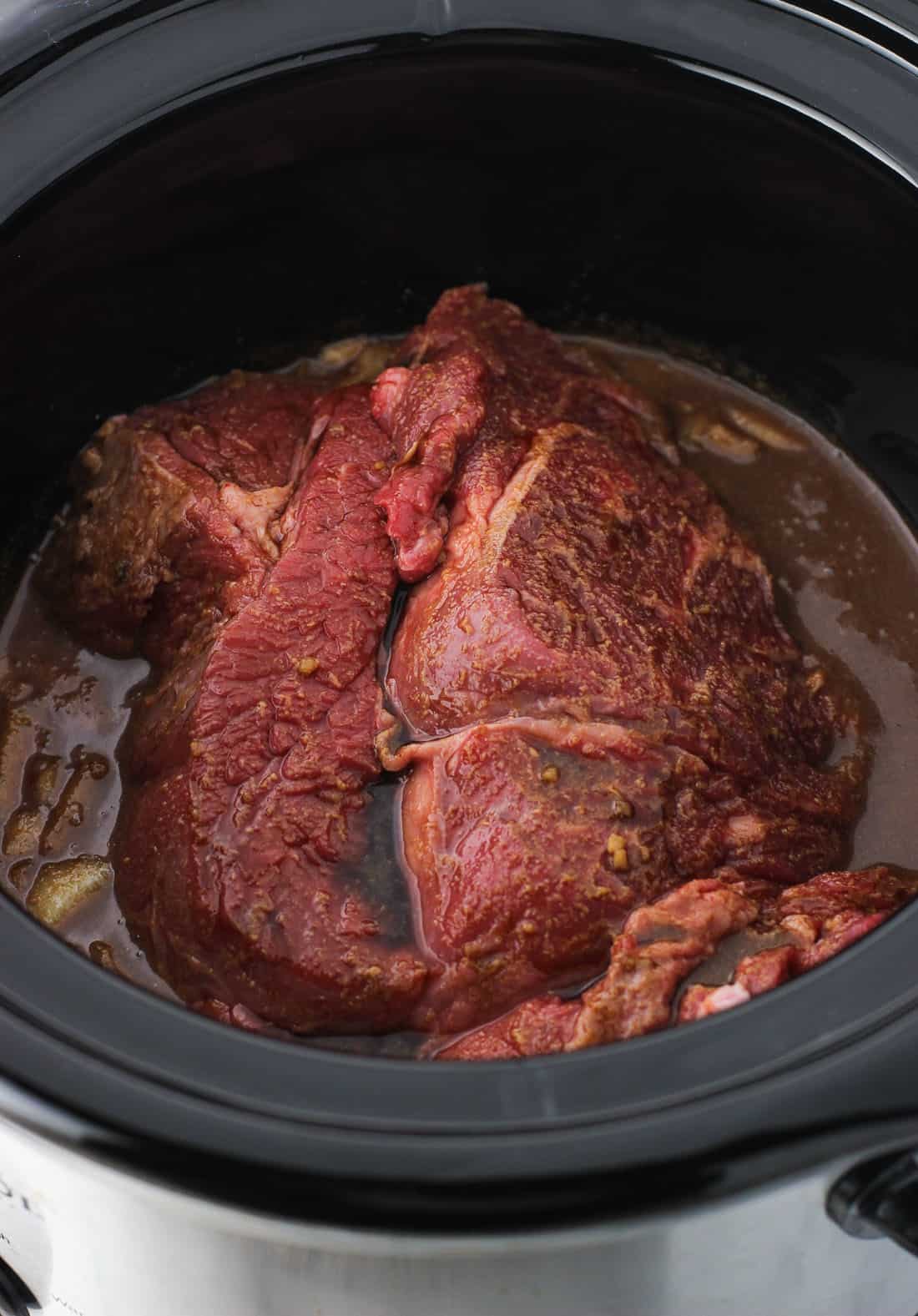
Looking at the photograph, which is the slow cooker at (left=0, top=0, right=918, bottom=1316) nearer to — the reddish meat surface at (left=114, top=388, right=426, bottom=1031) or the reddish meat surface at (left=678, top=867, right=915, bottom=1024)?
the reddish meat surface at (left=678, top=867, right=915, bottom=1024)

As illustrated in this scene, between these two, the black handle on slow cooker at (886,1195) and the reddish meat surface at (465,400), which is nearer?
the black handle on slow cooker at (886,1195)

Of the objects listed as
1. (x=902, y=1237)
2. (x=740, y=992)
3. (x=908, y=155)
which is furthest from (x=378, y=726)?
(x=908, y=155)

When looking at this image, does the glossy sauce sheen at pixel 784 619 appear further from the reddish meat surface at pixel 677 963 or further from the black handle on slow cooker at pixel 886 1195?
the black handle on slow cooker at pixel 886 1195

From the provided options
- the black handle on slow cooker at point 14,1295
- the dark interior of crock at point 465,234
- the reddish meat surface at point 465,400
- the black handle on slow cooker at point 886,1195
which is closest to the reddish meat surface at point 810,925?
the black handle on slow cooker at point 886,1195

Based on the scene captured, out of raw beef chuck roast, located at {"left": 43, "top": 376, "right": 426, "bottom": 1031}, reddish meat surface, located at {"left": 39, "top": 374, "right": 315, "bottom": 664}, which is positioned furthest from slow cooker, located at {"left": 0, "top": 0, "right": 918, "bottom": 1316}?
raw beef chuck roast, located at {"left": 43, "top": 376, "right": 426, "bottom": 1031}

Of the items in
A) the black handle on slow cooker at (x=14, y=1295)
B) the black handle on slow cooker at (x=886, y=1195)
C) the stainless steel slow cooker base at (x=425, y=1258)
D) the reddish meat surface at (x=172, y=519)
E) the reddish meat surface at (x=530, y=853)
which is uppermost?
the reddish meat surface at (x=172, y=519)

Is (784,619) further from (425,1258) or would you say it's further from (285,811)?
(425,1258)
